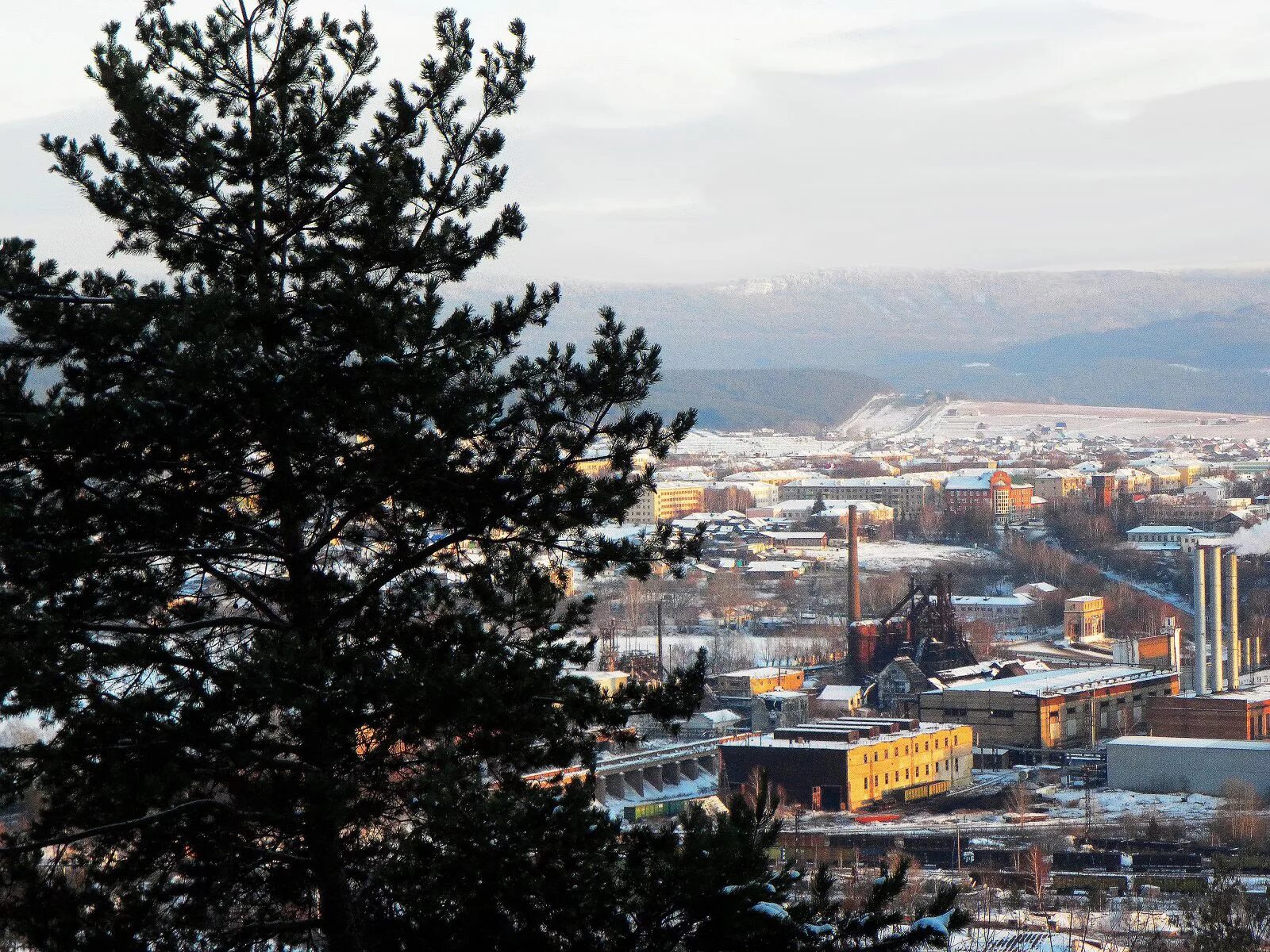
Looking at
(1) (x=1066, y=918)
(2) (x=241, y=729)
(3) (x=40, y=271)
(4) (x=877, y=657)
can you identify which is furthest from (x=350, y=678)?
(4) (x=877, y=657)

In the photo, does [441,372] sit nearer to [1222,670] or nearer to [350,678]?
[350,678]

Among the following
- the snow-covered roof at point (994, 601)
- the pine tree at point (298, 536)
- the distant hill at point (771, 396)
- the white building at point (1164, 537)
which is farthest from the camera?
the distant hill at point (771, 396)

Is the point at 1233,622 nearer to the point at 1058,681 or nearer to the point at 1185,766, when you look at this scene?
the point at 1058,681

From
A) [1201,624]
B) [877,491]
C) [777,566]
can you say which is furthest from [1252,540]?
[877,491]

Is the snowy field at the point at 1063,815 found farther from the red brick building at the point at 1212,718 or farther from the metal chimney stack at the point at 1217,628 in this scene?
the metal chimney stack at the point at 1217,628

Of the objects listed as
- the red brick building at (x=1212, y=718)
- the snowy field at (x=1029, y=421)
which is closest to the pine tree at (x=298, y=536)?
the red brick building at (x=1212, y=718)

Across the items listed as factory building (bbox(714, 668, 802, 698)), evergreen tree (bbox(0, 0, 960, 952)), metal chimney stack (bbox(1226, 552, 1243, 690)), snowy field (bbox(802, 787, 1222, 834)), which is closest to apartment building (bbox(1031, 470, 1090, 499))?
metal chimney stack (bbox(1226, 552, 1243, 690))
